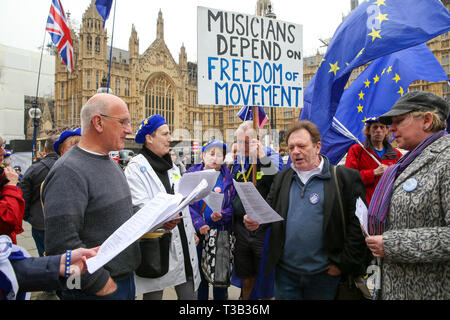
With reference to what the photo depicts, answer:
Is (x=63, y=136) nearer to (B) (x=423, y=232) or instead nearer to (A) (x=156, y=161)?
(A) (x=156, y=161)

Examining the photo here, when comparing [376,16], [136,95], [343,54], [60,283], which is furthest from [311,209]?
[136,95]

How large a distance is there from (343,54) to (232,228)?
209 cm

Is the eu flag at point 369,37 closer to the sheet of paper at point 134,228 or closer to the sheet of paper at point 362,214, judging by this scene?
the sheet of paper at point 362,214

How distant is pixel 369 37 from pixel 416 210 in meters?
2.07

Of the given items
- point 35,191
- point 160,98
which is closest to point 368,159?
point 35,191

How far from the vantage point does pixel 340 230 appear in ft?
6.72

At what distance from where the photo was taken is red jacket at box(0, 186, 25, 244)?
200 cm

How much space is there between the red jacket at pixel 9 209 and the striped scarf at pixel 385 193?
2.19m

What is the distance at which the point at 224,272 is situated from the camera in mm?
2736

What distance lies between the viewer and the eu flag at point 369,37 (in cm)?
288

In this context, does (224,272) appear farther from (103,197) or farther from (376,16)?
(376,16)

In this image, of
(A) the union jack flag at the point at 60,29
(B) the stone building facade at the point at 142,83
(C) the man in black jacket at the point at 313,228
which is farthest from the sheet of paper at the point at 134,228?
(B) the stone building facade at the point at 142,83

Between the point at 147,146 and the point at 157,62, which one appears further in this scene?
the point at 157,62

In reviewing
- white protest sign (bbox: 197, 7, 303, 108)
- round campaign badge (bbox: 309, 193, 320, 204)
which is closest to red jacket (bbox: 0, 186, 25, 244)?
white protest sign (bbox: 197, 7, 303, 108)
